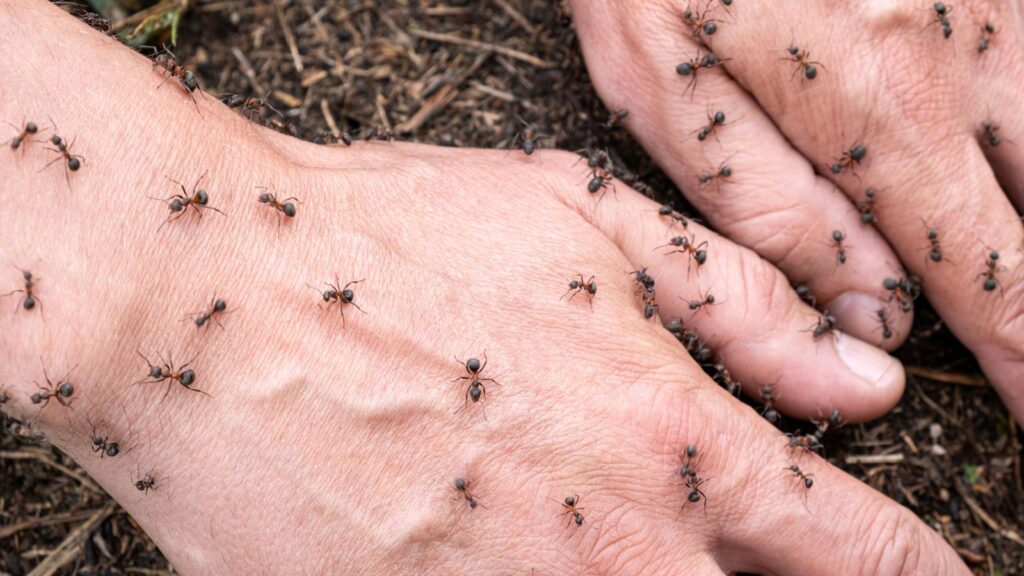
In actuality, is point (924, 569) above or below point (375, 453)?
below

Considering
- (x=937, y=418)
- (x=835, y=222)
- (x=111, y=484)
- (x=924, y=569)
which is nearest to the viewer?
(x=111, y=484)

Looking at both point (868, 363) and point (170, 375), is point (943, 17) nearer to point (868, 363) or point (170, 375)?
point (868, 363)

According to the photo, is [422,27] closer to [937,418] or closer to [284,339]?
[284,339]

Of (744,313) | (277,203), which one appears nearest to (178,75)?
(277,203)

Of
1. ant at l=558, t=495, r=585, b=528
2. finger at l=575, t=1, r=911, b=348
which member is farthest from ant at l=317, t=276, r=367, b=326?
finger at l=575, t=1, r=911, b=348

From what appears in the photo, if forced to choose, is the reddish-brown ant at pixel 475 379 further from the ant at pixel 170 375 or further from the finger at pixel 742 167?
the finger at pixel 742 167

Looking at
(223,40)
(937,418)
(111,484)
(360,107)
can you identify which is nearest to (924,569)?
(937,418)

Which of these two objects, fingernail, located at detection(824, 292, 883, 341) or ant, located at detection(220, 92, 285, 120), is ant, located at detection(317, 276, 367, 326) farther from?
fingernail, located at detection(824, 292, 883, 341)
